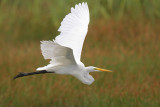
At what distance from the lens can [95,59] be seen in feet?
18.8

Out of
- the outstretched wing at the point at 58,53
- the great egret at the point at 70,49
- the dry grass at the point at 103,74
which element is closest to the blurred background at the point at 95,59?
the dry grass at the point at 103,74

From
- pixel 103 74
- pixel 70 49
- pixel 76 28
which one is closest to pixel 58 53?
pixel 70 49

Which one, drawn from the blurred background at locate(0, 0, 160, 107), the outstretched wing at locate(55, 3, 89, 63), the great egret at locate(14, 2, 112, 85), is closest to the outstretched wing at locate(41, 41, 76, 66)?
the great egret at locate(14, 2, 112, 85)

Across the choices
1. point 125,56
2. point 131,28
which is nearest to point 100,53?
point 125,56

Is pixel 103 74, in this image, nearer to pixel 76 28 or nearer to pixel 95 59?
pixel 95 59

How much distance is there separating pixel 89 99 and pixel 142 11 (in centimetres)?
399

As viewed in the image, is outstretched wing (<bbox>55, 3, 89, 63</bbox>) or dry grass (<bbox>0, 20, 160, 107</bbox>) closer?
outstretched wing (<bbox>55, 3, 89, 63</bbox>)

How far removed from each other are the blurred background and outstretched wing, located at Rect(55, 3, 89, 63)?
24.2 inches

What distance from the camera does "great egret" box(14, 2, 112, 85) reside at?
3162 millimetres

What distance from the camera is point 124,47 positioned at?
6641mm

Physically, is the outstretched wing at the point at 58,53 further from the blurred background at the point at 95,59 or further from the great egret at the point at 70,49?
the blurred background at the point at 95,59

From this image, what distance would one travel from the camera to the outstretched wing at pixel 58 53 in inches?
121

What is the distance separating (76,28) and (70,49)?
71 cm

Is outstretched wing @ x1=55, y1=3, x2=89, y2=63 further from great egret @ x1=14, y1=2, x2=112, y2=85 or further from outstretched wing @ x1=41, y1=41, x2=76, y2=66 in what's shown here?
outstretched wing @ x1=41, y1=41, x2=76, y2=66
